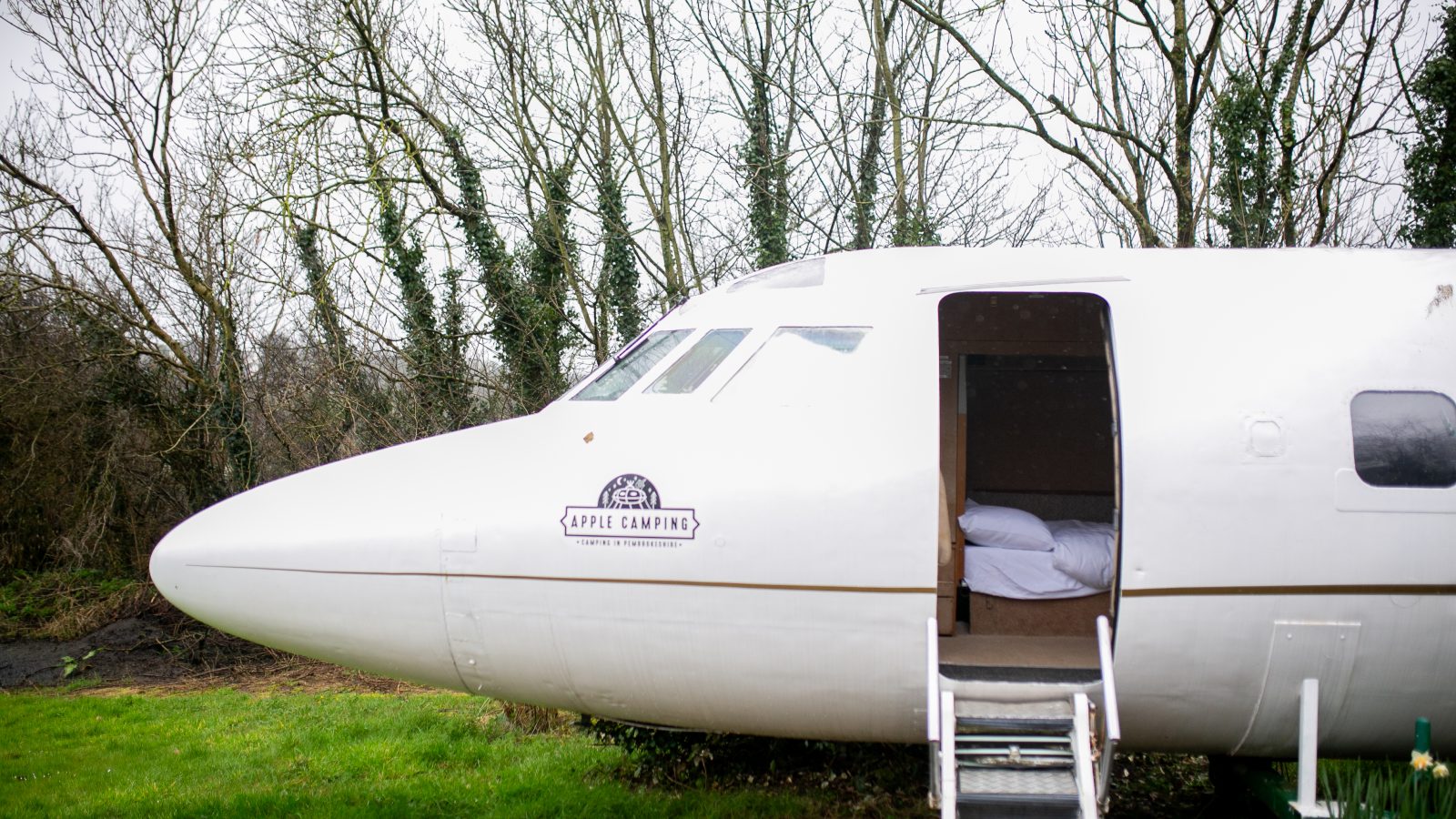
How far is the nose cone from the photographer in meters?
4.52

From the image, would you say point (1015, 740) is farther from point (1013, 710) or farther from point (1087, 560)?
point (1087, 560)

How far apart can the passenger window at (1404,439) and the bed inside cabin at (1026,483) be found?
3.67 ft

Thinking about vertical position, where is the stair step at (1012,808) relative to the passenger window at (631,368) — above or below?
below

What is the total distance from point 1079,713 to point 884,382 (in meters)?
1.70

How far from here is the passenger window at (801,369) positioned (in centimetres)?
447

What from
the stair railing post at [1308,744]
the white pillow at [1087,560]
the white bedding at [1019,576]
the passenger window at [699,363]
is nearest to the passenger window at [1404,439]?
the stair railing post at [1308,744]

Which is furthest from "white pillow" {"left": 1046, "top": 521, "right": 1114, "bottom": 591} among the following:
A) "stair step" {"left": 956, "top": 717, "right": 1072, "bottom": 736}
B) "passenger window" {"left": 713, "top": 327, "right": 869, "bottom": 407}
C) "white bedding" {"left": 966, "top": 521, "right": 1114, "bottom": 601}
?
"passenger window" {"left": 713, "top": 327, "right": 869, "bottom": 407}

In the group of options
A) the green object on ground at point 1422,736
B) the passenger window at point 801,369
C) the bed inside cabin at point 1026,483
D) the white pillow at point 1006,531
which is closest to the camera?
the green object on ground at point 1422,736

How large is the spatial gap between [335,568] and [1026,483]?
16.7ft

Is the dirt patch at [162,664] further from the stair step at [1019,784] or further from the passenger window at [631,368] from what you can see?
the stair step at [1019,784]

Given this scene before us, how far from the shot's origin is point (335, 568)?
14.9 feet

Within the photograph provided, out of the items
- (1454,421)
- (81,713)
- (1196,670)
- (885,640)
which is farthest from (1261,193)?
(81,713)

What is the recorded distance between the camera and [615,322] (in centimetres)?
1525

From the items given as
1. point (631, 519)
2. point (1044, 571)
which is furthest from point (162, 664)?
point (1044, 571)
